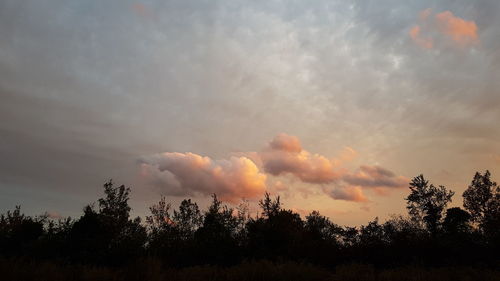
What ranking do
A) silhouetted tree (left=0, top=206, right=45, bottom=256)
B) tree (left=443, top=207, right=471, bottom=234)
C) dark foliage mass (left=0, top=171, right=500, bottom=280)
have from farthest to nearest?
tree (left=443, top=207, right=471, bottom=234)
silhouetted tree (left=0, top=206, right=45, bottom=256)
dark foliage mass (left=0, top=171, right=500, bottom=280)

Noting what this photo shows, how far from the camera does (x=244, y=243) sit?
32906 mm

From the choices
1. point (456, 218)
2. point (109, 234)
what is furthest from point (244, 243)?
point (456, 218)

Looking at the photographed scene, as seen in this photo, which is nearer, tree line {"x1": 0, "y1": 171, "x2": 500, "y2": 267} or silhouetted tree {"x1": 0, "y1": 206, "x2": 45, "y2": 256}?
tree line {"x1": 0, "y1": 171, "x2": 500, "y2": 267}

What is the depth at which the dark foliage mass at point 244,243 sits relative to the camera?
22.6m

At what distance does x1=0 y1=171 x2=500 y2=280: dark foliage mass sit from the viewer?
22625 millimetres

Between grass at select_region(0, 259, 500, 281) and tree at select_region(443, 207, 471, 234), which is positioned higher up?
tree at select_region(443, 207, 471, 234)

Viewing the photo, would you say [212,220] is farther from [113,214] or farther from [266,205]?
[113,214]

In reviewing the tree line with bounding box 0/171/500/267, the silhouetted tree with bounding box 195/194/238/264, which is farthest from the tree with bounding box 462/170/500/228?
the silhouetted tree with bounding box 195/194/238/264

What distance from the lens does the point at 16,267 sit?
12523 mm

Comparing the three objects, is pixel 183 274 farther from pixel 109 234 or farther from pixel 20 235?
pixel 20 235

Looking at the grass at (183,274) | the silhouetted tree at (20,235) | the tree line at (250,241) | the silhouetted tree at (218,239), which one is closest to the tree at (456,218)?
the tree line at (250,241)

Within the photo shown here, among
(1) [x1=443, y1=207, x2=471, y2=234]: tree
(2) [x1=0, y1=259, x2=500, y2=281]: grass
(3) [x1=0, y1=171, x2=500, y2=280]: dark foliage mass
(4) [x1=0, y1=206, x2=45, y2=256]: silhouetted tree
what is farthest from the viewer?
(1) [x1=443, y1=207, x2=471, y2=234]: tree

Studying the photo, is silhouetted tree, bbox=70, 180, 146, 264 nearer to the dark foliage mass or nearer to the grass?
the dark foliage mass

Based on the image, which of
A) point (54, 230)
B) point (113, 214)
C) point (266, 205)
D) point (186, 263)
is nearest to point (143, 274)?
point (186, 263)
